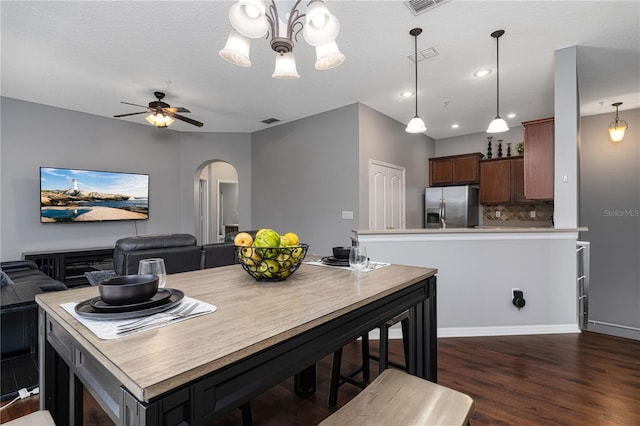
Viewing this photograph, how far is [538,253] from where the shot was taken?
2926 mm

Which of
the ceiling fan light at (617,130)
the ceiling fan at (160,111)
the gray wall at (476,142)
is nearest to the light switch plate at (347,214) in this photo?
the ceiling fan at (160,111)

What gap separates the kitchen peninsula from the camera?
292 centimetres

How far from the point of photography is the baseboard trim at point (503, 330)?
292 centimetres

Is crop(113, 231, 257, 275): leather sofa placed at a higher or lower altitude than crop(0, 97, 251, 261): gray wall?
lower

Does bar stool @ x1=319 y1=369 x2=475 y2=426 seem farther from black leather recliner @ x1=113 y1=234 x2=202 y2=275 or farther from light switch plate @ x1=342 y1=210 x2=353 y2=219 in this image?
light switch plate @ x1=342 y1=210 x2=353 y2=219

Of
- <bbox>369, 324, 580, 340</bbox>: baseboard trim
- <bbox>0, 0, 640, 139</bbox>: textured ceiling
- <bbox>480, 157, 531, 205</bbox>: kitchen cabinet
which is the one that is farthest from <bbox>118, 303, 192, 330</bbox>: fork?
<bbox>480, 157, 531, 205</bbox>: kitchen cabinet

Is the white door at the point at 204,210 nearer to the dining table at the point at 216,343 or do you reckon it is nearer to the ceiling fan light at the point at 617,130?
the dining table at the point at 216,343

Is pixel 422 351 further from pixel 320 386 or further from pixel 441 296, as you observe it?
pixel 441 296

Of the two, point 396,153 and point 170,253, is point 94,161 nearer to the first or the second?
point 170,253

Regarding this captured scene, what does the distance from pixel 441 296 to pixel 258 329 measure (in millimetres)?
2638

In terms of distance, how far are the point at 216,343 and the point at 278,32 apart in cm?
181

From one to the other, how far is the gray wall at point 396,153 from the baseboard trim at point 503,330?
1792mm

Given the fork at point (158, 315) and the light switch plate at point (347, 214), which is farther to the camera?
the light switch plate at point (347, 214)

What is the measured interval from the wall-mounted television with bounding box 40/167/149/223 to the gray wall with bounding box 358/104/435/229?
12.3 ft
